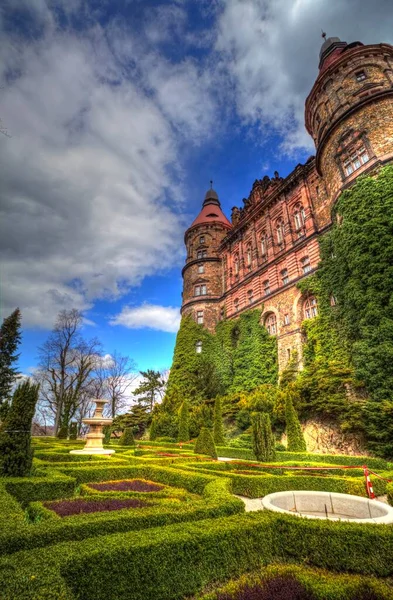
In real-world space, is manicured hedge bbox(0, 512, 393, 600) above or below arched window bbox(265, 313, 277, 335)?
below

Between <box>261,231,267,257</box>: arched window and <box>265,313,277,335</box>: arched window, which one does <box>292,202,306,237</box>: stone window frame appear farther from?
<box>265,313,277,335</box>: arched window

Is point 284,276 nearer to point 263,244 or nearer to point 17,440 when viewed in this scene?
point 263,244

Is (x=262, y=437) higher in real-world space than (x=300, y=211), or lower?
lower

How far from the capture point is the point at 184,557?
3.55 m

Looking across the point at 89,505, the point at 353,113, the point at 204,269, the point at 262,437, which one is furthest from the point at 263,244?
the point at 89,505

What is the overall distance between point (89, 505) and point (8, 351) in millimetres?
32512

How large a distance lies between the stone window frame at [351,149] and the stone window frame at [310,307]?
9.42m

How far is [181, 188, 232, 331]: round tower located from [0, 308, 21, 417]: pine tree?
1984cm

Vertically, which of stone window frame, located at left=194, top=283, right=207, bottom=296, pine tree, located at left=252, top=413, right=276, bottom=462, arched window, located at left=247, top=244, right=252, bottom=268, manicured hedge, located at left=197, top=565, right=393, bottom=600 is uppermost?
arched window, located at left=247, top=244, right=252, bottom=268

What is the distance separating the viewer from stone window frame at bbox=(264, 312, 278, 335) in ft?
89.1

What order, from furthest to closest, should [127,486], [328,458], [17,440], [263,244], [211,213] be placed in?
[211,213] → [263,244] → [328,458] → [127,486] → [17,440]

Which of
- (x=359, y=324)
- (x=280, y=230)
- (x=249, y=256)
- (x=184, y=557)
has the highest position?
(x=280, y=230)

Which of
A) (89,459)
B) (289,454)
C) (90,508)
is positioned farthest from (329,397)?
(90,508)

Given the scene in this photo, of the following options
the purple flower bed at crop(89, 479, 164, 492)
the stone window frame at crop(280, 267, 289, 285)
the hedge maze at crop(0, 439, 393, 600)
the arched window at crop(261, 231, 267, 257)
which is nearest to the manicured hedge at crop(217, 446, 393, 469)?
the purple flower bed at crop(89, 479, 164, 492)
